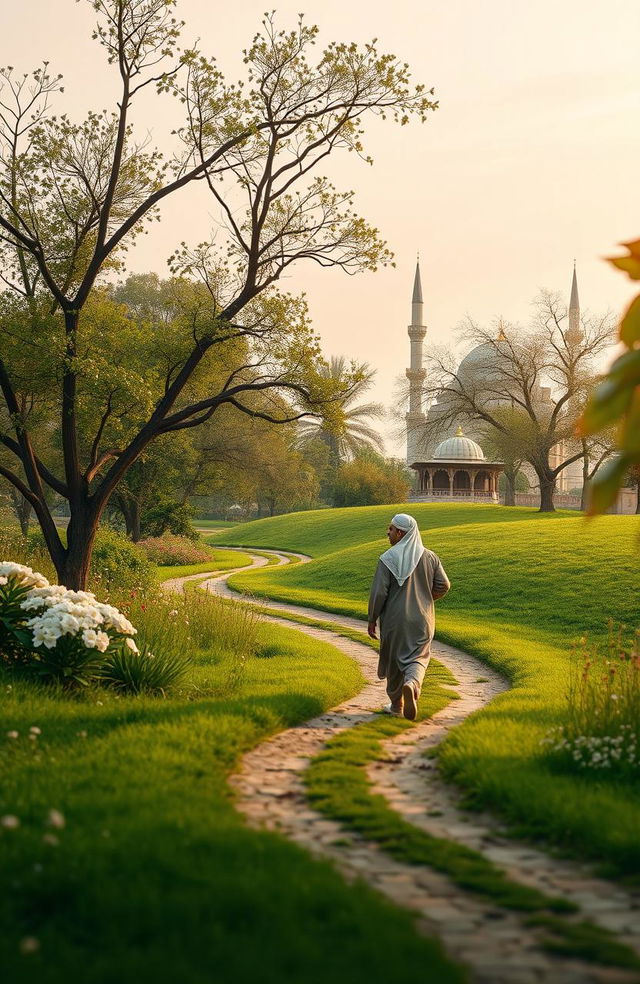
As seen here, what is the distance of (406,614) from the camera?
9023mm

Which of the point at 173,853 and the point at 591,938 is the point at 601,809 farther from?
the point at 173,853

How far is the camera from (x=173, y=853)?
4164 mm

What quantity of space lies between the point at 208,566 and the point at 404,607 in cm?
2232

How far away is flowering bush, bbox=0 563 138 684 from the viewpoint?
7.85 meters

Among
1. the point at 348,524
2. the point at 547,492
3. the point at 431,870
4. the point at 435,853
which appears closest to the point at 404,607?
the point at 435,853

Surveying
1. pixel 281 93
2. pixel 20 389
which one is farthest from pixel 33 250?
pixel 281 93

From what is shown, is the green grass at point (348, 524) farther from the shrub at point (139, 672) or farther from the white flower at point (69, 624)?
the white flower at point (69, 624)

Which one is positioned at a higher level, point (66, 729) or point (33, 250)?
point (33, 250)

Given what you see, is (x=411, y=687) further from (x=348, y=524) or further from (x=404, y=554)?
(x=348, y=524)

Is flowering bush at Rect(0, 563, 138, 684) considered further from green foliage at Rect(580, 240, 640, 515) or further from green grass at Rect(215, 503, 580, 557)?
green grass at Rect(215, 503, 580, 557)

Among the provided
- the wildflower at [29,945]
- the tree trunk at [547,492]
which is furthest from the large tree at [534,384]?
the wildflower at [29,945]

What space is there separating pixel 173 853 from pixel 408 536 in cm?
543

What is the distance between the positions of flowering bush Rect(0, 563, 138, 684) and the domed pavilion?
49.6 meters

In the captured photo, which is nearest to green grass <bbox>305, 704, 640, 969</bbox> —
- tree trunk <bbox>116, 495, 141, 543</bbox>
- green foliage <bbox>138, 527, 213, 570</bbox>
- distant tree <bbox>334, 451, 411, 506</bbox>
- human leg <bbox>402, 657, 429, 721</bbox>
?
human leg <bbox>402, 657, 429, 721</bbox>
